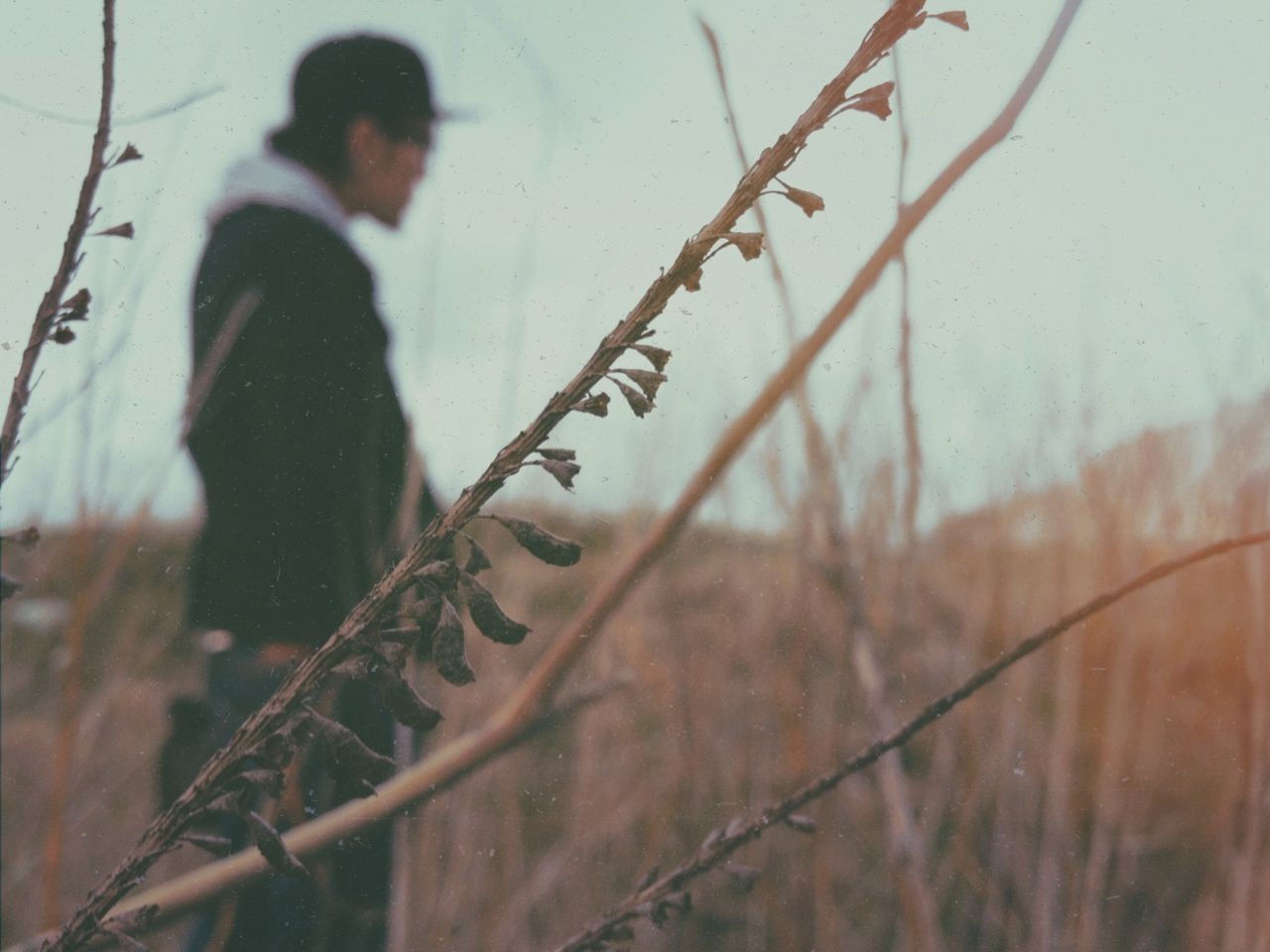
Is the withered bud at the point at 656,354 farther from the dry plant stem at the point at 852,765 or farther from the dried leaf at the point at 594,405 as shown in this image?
the dry plant stem at the point at 852,765

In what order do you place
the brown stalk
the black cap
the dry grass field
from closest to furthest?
the brown stalk, the black cap, the dry grass field

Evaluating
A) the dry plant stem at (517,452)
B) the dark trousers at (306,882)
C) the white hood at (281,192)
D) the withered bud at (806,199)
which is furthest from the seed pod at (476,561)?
the white hood at (281,192)

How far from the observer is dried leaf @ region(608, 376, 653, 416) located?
0.77 ft

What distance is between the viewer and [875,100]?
0.24 meters

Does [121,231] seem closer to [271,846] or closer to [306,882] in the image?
[271,846]

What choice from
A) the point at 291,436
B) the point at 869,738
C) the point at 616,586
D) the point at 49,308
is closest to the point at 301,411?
the point at 291,436

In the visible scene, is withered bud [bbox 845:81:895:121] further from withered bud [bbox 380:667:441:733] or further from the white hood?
the white hood

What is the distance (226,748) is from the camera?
9.8 inches

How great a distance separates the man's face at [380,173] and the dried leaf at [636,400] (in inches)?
26.0

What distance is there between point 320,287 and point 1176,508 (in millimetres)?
1020

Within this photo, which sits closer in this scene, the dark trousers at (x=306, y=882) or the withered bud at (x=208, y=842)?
the withered bud at (x=208, y=842)

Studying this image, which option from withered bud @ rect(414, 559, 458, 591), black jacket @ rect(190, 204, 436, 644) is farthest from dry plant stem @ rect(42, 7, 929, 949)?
black jacket @ rect(190, 204, 436, 644)

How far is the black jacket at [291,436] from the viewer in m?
0.92

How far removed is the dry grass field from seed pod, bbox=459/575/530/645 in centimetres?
13
